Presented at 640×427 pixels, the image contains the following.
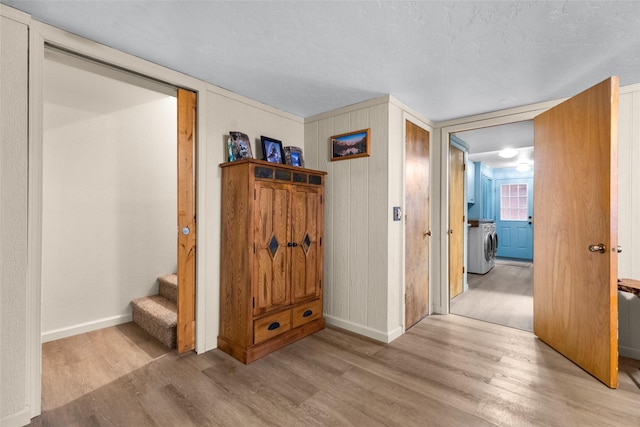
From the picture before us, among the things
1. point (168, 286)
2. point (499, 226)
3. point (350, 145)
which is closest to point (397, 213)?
point (350, 145)

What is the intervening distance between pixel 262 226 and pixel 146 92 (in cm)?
213

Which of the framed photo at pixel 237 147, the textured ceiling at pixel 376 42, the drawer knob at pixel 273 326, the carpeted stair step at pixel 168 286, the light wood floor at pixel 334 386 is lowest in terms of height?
the light wood floor at pixel 334 386

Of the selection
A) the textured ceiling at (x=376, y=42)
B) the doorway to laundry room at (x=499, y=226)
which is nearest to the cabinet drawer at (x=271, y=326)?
the textured ceiling at (x=376, y=42)

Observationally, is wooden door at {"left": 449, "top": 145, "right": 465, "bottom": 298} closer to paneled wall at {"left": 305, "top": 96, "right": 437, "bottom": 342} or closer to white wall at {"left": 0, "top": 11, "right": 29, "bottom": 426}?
paneled wall at {"left": 305, "top": 96, "right": 437, "bottom": 342}

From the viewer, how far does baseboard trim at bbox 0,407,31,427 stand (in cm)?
160

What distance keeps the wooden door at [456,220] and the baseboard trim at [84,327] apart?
4.00m

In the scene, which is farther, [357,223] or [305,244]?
[357,223]

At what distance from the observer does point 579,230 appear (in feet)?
7.63

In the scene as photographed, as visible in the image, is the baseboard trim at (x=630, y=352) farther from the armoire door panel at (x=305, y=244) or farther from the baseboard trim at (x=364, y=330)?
the armoire door panel at (x=305, y=244)

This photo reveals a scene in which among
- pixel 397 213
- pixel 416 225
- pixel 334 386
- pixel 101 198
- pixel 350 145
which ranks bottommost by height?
pixel 334 386

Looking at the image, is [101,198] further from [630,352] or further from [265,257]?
[630,352]

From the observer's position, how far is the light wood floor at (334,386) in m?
1.75

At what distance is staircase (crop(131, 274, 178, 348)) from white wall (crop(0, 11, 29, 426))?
3.18 feet

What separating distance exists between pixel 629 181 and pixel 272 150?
3149mm
